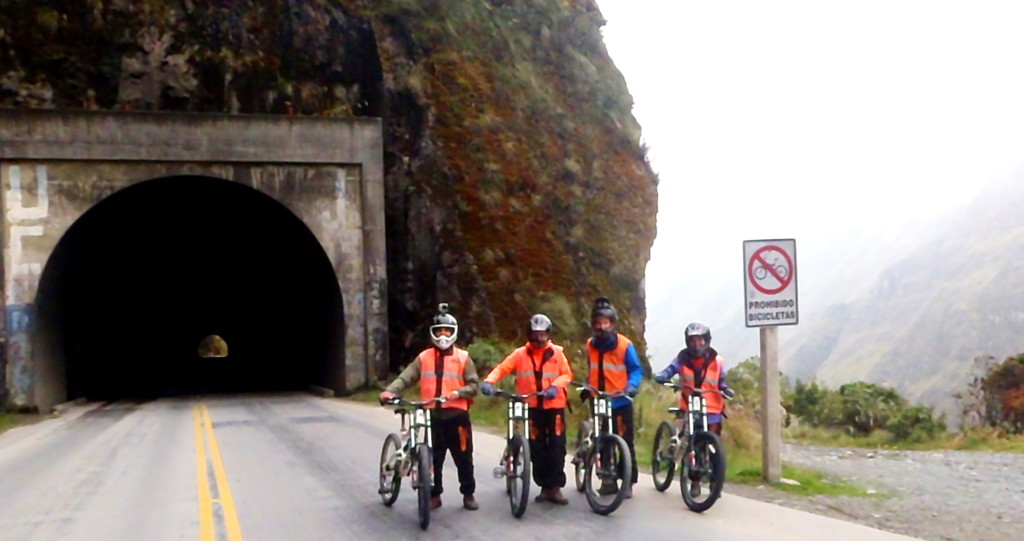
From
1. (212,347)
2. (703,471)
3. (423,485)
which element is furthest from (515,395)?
(212,347)

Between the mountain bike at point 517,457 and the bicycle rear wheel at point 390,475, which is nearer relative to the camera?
the mountain bike at point 517,457

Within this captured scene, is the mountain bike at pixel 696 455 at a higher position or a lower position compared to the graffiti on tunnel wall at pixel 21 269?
lower

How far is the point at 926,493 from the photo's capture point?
9734 millimetres

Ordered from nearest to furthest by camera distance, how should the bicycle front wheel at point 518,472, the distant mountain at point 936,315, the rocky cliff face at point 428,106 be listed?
the bicycle front wheel at point 518,472
the rocky cliff face at point 428,106
the distant mountain at point 936,315

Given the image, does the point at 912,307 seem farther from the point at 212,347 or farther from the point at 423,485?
the point at 423,485

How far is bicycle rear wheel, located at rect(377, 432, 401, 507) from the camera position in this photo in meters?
8.75

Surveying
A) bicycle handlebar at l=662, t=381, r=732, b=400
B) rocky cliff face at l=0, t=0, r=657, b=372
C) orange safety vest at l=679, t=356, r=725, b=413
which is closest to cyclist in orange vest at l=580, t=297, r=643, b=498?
bicycle handlebar at l=662, t=381, r=732, b=400

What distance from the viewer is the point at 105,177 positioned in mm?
25047

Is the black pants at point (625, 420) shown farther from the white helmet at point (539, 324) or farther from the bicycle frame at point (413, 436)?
the bicycle frame at point (413, 436)

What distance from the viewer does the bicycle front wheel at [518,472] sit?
8258 millimetres

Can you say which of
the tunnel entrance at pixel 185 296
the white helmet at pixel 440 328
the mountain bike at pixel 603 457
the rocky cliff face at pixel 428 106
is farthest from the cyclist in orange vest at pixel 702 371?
the tunnel entrance at pixel 185 296

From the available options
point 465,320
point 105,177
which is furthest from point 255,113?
point 465,320

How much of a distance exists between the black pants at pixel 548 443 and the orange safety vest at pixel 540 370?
0.28ft

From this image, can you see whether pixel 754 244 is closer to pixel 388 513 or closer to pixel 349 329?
pixel 388 513
